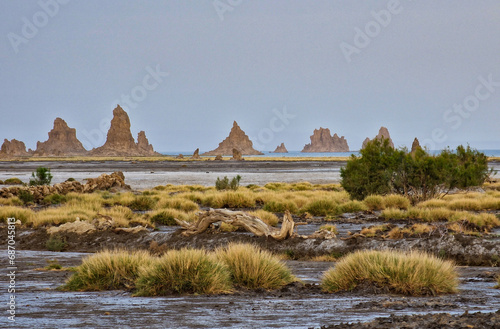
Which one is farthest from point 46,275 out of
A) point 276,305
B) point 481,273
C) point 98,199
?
point 98,199

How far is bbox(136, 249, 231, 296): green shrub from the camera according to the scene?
9.26m

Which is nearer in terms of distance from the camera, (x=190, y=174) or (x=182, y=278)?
(x=182, y=278)

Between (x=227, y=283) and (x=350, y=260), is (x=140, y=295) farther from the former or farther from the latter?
(x=350, y=260)

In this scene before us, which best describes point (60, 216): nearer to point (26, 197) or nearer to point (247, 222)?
point (247, 222)

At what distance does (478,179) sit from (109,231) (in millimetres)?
22939

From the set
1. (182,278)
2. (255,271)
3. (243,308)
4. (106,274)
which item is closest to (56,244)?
(106,274)

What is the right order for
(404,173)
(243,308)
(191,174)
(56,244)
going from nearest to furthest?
(243,308), (56,244), (404,173), (191,174)

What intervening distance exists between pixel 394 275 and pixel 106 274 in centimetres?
502

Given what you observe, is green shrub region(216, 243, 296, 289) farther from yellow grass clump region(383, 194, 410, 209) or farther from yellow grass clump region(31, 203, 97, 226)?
yellow grass clump region(383, 194, 410, 209)

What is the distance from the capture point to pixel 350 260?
983 cm

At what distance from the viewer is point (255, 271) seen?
32.7 feet

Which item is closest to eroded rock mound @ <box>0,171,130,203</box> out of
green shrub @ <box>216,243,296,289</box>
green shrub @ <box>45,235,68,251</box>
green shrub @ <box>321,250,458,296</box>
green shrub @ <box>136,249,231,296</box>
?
green shrub @ <box>45,235,68,251</box>

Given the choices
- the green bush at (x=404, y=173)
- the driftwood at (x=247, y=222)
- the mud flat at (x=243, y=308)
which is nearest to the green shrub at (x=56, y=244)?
the driftwood at (x=247, y=222)

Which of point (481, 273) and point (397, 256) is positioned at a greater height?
point (397, 256)
